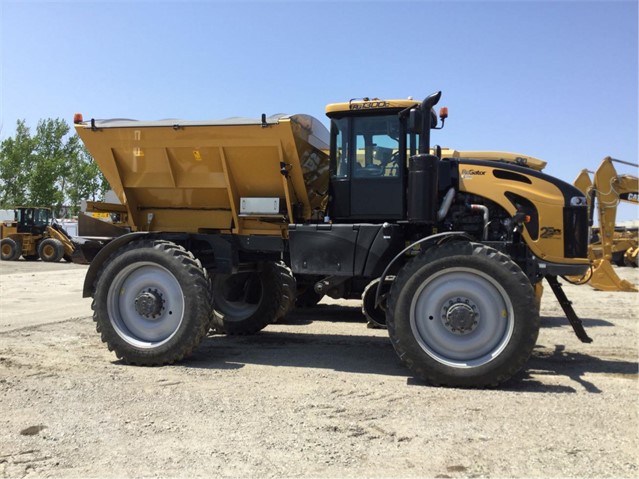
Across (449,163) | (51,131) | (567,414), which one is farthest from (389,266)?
(51,131)

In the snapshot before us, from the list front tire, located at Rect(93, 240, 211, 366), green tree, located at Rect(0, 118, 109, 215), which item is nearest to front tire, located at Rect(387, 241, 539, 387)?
front tire, located at Rect(93, 240, 211, 366)

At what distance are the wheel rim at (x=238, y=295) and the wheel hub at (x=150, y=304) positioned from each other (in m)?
1.98

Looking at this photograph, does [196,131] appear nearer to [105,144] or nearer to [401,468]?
[105,144]

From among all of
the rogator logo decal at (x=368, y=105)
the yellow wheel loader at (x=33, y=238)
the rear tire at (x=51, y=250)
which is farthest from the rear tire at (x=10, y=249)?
the rogator logo decal at (x=368, y=105)

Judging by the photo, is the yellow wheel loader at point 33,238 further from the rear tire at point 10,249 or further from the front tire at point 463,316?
the front tire at point 463,316

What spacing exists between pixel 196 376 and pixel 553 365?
4133mm

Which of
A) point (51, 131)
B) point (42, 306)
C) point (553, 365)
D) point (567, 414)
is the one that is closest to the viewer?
point (567, 414)

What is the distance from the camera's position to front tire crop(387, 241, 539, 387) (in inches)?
210

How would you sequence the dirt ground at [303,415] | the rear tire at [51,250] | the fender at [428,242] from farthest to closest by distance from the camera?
the rear tire at [51,250] < the fender at [428,242] < the dirt ground at [303,415]

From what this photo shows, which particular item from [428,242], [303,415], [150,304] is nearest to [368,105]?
[428,242]

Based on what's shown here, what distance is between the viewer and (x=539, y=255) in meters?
6.06

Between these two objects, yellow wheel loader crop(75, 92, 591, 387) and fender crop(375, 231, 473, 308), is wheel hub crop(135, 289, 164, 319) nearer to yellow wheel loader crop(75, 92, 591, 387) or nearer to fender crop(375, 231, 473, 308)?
yellow wheel loader crop(75, 92, 591, 387)

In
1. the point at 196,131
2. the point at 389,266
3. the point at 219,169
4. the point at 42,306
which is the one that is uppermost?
the point at 196,131

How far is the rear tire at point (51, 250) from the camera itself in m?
26.8
